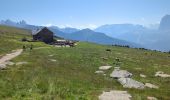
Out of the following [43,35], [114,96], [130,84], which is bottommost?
[130,84]

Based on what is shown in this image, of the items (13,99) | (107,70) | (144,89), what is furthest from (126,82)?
(13,99)

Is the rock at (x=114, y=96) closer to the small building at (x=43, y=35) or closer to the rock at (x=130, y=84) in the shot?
the rock at (x=130, y=84)

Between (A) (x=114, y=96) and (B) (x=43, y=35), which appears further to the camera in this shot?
(B) (x=43, y=35)

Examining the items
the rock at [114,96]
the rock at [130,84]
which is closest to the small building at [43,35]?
the rock at [130,84]

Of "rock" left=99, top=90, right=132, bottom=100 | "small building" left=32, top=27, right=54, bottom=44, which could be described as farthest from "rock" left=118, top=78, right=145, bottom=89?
"small building" left=32, top=27, right=54, bottom=44

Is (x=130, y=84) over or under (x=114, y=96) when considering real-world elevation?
under

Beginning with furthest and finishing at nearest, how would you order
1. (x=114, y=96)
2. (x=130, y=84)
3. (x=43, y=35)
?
(x=43, y=35), (x=130, y=84), (x=114, y=96)

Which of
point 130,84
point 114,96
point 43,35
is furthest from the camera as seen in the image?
point 43,35

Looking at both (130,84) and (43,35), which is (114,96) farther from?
(43,35)

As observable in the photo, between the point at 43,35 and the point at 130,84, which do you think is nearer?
the point at 130,84

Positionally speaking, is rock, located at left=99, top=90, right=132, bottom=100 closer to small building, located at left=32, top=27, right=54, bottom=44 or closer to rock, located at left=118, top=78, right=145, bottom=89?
rock, located at left=118, top=78, right=145, bottom=89

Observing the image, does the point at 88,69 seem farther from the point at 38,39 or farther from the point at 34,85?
the point at 38,39

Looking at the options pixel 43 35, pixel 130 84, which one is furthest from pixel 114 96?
pixel 43 35

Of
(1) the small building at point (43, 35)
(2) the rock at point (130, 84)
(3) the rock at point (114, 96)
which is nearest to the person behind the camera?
(3) the rock at point (114, 96)
